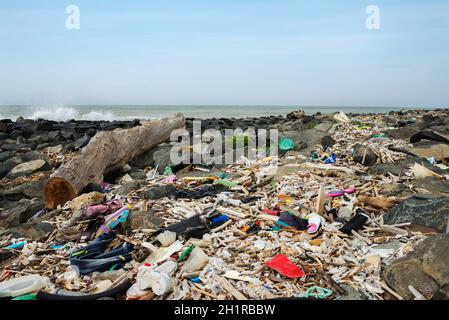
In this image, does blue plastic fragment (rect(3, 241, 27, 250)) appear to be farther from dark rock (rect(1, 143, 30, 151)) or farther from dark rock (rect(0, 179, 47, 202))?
dark rock (rect(1, 143, 30, 151))

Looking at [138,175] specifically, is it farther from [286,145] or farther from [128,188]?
[286,145]

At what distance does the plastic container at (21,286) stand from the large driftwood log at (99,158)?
2.82m

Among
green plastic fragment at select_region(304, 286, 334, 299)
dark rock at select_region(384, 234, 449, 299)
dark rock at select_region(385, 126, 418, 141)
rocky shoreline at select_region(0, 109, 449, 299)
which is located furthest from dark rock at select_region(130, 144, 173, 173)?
dark rock at select_region(385, 126, 418, 141)

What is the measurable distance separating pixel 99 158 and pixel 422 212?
6.76 metres

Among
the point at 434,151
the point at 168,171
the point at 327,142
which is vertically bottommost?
the point at 168,171

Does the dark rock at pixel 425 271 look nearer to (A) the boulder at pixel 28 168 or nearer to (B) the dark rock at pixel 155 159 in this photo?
(B) the dark rock at pixel 155 159

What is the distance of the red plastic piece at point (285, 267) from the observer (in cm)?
346

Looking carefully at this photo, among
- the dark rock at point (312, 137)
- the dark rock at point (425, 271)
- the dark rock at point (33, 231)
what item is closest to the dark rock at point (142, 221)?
the dark rock at point (33, 231)

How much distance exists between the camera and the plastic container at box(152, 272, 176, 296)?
3252 millimetres

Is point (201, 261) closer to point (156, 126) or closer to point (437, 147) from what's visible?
point (437, 147)

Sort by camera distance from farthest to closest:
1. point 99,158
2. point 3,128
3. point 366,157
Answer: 1. point 3,128
2. point 99,158
3. point 366,157

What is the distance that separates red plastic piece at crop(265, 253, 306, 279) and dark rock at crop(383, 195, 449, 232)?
185cm

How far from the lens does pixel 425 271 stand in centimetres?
313

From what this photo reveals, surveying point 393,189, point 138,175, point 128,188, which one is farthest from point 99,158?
point 393,189
